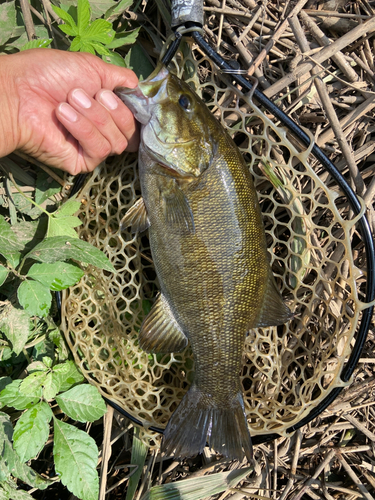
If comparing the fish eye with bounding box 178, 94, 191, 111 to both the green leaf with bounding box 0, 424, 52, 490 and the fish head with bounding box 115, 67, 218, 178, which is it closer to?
the fish head with bounding box 115, 67, 218, 178

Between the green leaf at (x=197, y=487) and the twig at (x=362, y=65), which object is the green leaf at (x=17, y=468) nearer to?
the green leaf at (x=197, y=487)

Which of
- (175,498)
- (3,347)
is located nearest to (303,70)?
(3,347)

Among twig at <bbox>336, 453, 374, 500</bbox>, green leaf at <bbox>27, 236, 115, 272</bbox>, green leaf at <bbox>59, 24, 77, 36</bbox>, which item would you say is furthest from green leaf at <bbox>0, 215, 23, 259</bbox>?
twig at <bbox>336, 453, 374, 500</bbox>

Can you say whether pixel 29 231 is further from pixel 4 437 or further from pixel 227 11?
pixel 227 11

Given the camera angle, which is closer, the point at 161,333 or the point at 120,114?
the point at 120,114

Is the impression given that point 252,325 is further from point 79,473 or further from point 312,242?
point 79,473

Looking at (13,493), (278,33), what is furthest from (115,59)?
(13,493)
